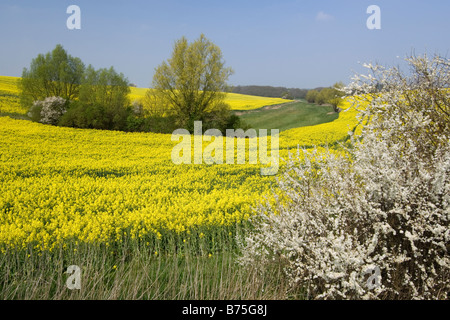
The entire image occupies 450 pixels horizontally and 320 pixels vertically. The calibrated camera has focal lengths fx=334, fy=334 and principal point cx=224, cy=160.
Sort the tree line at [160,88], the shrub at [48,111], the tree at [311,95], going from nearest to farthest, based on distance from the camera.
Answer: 1. the shrub at [48,111]
2. the tree line at [160,88]
3. the tree at [311,95]

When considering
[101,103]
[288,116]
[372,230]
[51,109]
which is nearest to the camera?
[372,230]

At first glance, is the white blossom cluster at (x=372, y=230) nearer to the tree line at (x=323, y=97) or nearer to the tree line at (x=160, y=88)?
the tree line at (x=160, y=88)

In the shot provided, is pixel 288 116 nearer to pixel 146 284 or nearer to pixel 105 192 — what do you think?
pixel 105 192

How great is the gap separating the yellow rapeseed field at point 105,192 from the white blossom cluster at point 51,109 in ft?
15.0

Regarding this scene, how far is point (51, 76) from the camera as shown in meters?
22.3

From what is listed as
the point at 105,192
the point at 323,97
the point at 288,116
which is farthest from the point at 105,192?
the point at 323,97

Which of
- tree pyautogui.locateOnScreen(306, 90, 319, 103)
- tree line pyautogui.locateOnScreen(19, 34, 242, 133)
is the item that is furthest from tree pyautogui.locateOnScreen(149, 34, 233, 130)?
tree pyautogui.locateOnScreen(306, 90, 319, 103)

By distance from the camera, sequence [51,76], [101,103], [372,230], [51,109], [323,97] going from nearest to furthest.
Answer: [372,230]
[51,109]
[101,103]
[51,76]
[323,97]

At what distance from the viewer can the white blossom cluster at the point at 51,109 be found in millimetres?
19289

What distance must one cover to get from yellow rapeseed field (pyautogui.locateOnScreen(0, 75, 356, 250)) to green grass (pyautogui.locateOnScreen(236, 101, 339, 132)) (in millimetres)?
19369

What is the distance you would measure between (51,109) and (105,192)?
565 inches

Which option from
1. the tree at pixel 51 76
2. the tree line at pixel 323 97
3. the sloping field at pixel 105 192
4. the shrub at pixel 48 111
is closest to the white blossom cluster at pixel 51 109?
the shrub at pixel 48 111

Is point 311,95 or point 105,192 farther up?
point 311,95

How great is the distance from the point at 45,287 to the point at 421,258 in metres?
3.99
